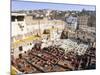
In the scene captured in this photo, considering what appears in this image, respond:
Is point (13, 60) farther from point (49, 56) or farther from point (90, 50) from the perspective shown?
point (90, 50)

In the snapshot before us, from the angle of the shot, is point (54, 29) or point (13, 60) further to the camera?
point (54, 29)

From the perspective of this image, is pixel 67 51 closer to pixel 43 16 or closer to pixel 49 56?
pixel 49 56

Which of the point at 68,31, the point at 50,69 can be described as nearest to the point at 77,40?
the point at 68,31

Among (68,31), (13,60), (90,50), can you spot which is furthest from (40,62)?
(90,50)

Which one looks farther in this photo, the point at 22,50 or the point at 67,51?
the point at 67,51

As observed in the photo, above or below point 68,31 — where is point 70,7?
above

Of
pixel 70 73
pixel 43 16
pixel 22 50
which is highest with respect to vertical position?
pixel 43 16

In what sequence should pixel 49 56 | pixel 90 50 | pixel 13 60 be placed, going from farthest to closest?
pixel 90 50
pixel 49 56
pixel 13 60

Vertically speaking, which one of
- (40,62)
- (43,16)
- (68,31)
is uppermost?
(43,16)

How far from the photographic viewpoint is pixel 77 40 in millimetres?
2443

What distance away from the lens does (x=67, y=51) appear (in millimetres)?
2391

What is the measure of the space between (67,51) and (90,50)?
31 centimetres

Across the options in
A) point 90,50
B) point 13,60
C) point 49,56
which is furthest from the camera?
point 90,50

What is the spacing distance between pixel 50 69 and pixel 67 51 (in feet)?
0.95
